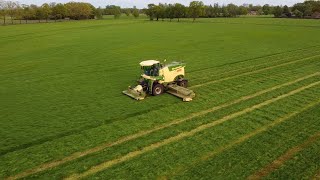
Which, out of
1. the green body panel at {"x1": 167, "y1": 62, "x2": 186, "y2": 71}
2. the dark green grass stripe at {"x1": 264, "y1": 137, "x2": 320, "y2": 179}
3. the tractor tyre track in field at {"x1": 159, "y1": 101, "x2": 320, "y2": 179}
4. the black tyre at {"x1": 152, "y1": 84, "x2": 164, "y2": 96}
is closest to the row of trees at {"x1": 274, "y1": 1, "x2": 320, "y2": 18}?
the green body panel at {"x1": 167, "y1": 62, "x2": 186, "y2": 71}

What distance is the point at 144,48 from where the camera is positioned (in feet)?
136

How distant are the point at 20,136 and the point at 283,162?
10.6 m

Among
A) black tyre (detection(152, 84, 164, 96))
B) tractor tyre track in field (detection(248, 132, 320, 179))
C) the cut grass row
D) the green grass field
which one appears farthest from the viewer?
the cut grass row

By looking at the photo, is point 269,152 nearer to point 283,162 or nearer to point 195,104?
point 283,162

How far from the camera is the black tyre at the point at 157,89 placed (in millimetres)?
19297

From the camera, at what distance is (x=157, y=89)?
63.9ft

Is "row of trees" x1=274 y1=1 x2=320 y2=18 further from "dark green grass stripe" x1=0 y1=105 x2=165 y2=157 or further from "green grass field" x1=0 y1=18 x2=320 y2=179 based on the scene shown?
"dark green grass stripe" x1=0 y1=105 x2=165 y2=157

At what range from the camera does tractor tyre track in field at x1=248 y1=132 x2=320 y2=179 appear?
34.7ft

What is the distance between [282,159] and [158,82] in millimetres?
9660

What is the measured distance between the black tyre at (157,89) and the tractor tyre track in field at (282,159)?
908cm

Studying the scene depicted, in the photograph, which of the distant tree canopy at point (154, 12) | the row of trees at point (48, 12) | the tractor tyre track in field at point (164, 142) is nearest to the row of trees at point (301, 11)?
the distant tree canopy at point (154, 12)

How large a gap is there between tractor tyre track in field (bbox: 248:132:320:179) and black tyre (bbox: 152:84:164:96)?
9.08 meters

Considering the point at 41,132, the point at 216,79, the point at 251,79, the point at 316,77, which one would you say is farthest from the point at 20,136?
the point at 316,77

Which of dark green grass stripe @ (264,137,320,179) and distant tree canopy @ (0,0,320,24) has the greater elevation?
distant tree canopy @ (0,0,320,24)
